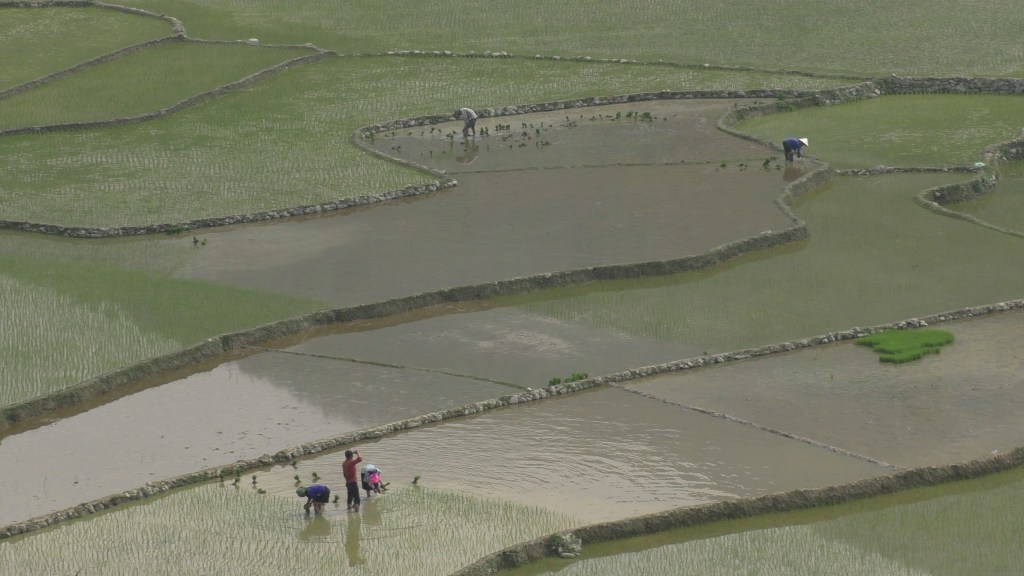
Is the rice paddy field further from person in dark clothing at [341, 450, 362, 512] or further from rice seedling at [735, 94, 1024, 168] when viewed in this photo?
person in dark clothing at [341, 450, 362, 512]

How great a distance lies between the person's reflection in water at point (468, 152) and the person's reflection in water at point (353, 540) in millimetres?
16974

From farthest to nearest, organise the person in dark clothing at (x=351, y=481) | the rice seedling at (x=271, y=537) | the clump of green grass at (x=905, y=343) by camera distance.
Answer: the clump of green grass at (x=905, y=343), the person in dark clothing at (x=351, y=481), the rice seedling at (x=271, y=537)

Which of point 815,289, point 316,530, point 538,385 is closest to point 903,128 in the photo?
point 815,289

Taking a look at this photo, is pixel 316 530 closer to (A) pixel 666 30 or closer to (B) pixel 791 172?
(B) pixel 791 172

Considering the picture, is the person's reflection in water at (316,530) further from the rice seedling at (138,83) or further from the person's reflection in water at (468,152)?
the rice seedling at (138,83)

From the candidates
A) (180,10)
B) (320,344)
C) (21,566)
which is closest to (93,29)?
(180,10)

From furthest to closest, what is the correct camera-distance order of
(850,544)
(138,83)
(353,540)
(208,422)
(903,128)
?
(138,83)
(903,128)
(208,422)
(353,540)
(850,544)

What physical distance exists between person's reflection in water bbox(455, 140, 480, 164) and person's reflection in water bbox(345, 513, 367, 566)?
1697 cm

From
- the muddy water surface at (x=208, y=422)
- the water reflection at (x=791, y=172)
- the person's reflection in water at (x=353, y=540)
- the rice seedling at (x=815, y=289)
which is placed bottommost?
the muddy water surface at (x=208, y=422)

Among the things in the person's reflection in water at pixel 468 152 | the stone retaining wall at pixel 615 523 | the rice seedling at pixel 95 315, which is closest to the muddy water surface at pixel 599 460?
the stone retaining wall at pixel 615 523

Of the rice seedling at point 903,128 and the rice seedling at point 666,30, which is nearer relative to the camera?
the rice seedling at point 903,128

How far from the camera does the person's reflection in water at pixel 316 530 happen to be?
49.8ft

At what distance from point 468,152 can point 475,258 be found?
8121 millimetres

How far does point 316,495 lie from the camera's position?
15539mm
